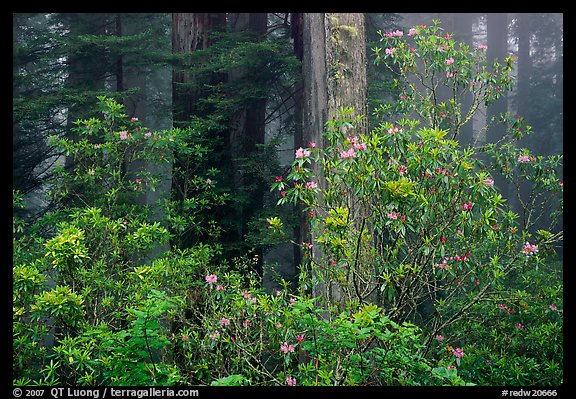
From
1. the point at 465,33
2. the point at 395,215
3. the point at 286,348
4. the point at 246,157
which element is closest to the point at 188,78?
the point at 246,157

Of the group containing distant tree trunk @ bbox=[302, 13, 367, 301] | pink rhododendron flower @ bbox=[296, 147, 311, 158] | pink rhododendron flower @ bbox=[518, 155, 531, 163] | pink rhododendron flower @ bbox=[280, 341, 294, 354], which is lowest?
pink rhododendron flower @ bbox=[280, 341, 294, 354]

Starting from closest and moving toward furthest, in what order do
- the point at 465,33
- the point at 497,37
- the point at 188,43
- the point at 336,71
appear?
1. the point at 336,71
2. the point at 188,43
3. the point at 465,33
4. the point at 497,37

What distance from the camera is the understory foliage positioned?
398 cm

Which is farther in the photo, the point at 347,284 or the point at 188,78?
the point at 188,78

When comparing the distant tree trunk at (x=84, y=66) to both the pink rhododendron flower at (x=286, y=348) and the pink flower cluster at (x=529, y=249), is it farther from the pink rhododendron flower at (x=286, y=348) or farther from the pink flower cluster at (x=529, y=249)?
the pink flower cluster at (x=529, y=249)

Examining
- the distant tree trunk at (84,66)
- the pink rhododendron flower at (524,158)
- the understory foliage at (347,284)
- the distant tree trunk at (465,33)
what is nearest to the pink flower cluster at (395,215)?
the understory foliage at (347,284)

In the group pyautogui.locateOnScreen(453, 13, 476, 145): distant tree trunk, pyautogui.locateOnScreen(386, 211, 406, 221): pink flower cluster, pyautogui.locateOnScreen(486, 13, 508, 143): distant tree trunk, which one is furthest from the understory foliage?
pyautogui.locateOnScreen(486, 13, 508, 143): distant tree trunk

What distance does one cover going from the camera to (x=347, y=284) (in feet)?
14.7

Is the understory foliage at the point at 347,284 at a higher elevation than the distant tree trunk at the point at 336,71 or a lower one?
lower

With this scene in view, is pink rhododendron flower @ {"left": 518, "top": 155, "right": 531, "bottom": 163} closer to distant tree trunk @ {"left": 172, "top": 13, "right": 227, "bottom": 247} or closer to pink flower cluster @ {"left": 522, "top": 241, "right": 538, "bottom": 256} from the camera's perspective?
pink flower cluster @ {"left": 522, "top": 241, "right": 538, "bottom": 256}

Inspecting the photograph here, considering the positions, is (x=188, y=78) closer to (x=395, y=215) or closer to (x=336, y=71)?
(x=336, y=71)

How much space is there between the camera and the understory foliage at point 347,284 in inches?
157
